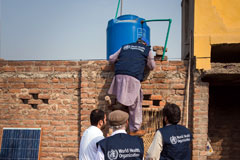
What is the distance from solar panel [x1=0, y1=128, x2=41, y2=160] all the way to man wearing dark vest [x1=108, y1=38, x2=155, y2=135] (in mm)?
1728

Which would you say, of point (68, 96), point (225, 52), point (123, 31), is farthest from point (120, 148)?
point (225, 52)

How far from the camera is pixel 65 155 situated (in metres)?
3.75

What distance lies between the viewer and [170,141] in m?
2.16

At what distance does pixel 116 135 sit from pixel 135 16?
270cm

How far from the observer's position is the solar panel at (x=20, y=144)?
12.2 ft

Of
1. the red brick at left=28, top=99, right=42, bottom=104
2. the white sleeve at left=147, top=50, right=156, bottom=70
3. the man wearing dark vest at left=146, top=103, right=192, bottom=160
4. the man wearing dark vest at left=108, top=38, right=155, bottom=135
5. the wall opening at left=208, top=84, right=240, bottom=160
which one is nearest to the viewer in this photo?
the man wearing dark vest at left=146, top=103, right=192, bottom=160

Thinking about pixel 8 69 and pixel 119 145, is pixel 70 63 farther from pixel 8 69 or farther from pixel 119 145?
pixel 119 145

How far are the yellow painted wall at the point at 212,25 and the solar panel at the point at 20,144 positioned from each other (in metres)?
3.11

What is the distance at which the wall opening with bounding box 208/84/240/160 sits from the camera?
5.15m

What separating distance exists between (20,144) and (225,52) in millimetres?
4284

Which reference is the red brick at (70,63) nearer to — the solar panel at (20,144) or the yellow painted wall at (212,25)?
the solar panel at (20,144)

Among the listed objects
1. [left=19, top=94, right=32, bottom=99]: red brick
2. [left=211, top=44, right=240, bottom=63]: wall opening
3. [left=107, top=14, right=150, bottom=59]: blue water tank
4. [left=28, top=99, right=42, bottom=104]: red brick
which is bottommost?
[left=28, top=99, right=42, bottom=104]: red brick

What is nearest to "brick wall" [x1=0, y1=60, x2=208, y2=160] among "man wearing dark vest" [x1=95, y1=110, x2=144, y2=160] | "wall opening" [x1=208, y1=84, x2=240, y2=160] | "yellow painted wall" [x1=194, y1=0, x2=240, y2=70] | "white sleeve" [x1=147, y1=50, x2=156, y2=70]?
"white sleeve" [x1=147, y1=50, x2=156, y2=70]

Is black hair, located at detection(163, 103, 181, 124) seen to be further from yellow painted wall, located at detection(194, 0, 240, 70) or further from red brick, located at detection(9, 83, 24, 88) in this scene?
red brick, located at detection(9, 83, 24, 88)
